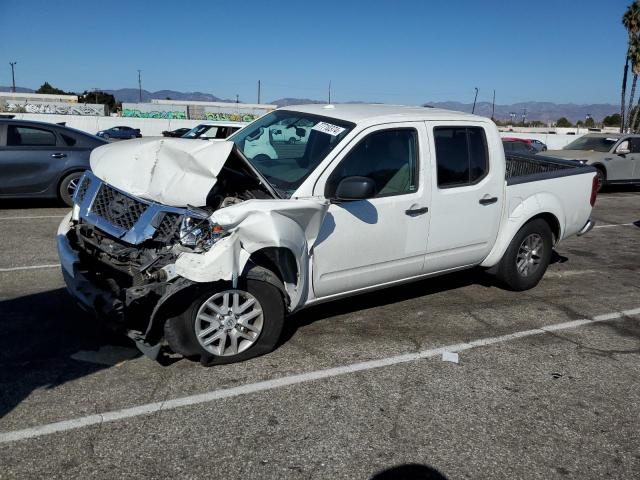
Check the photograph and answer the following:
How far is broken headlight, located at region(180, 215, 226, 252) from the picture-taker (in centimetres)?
377

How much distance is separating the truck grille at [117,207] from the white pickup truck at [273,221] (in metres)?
0.01

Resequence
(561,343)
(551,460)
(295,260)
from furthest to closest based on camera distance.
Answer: (561,343)
(295,260)
(551,460)

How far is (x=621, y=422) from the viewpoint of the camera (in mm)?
3643

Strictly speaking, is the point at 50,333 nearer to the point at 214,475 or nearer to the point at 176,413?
the point at 176,413

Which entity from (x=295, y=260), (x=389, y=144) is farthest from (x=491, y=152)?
(x=295, y=260)

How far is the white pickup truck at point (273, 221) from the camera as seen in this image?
3.79 metres

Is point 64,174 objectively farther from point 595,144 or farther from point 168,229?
point 595,144

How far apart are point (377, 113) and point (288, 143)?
0.81 m

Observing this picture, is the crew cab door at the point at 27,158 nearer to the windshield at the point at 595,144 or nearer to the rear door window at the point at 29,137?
the rear door window at the point at 29,137

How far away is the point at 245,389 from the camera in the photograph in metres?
3.80

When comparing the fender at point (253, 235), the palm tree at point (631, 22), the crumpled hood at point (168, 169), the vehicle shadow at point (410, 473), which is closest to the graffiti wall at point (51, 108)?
the palm tree at point (631, 22)

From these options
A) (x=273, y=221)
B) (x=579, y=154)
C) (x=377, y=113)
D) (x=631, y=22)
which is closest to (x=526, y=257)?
(x=377, y=113)

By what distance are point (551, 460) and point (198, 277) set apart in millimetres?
2327

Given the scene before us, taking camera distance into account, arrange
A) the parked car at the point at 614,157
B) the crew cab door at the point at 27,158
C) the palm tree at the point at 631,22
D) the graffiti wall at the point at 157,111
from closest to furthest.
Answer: the crew cab door at the point at 27,158 < the parked car at the point at 614,157 < the palm tree at the point at 631,22 < the graffiti wall at the point at 157,111
